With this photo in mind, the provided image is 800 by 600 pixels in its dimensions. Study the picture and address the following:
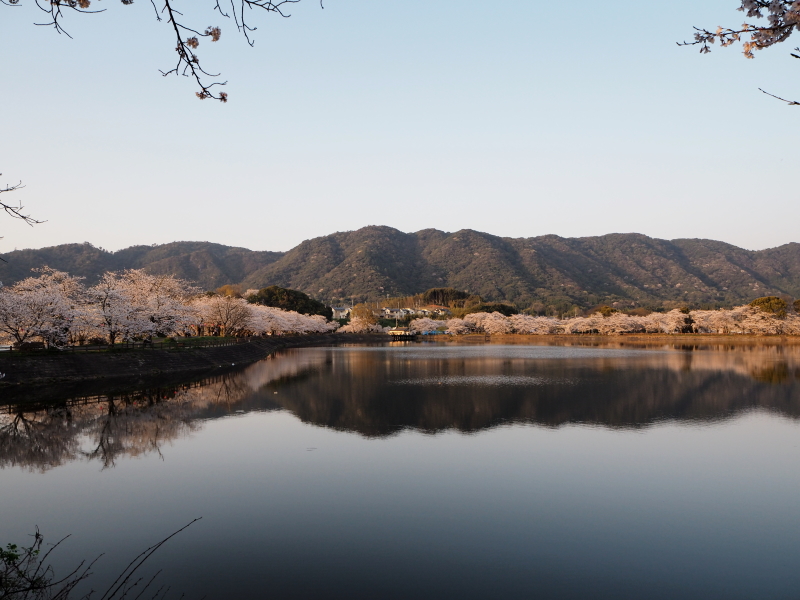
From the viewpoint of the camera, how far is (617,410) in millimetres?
21234

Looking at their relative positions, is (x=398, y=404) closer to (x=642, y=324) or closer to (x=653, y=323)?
(x=653, y=323)

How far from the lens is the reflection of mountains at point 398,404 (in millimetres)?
Answer: 17188

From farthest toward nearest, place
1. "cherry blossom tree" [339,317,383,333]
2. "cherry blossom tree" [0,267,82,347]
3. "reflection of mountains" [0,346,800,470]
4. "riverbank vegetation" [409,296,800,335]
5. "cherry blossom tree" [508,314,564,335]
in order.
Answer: "cherry blossom tree" [339,317,383,333]
"cherry blossom tree" [508,314,564,335]
"riverbank vegetation" [409,296,800,335]
"cherry blossom tree" [0,267,82,347]
"reflection of mountains" [0,346,800,470]

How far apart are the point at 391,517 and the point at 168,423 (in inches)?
508

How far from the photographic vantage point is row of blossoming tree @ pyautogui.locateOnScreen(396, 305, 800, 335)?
279 feet

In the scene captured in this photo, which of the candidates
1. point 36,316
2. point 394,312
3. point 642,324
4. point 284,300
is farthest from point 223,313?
point 394,312

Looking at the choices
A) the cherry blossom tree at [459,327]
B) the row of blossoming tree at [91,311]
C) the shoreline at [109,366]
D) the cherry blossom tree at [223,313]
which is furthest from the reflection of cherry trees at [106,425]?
the cherry blossom tree at [459,327]

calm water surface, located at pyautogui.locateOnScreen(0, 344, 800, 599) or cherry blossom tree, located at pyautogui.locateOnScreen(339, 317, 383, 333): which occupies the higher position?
calm water surface, located at pyautogui.locateOnScreen(0, 344, 800, 599)

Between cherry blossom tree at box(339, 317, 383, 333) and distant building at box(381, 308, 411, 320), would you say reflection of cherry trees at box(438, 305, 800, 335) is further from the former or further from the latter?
distant building at box(381, 308, 411, 320)

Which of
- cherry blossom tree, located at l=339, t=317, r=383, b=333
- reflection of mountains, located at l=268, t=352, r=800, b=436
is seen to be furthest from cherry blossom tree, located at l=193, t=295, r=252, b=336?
cherry blossom tree, located at l=339, t=317, r=383, b=333

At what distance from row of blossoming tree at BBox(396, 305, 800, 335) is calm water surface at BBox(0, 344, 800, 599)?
75.3 meters

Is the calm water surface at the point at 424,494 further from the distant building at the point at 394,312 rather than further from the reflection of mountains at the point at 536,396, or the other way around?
the distant building at the point at 394,312

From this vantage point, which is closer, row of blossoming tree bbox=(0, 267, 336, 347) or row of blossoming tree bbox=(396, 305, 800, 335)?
row of blossoming tree bbox=(0, 267, 336, 347)

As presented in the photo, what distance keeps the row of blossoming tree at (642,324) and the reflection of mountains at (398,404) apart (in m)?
58.8
